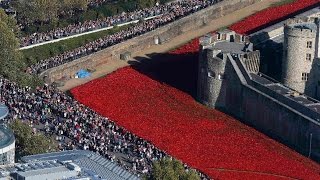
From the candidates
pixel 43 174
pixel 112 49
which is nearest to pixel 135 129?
pixel 112 49

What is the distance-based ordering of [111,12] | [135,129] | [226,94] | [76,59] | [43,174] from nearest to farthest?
[43,174] → [135,129] → [226,94] → [76,59] → [111,12]

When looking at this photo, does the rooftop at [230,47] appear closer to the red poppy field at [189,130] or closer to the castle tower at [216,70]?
the castle tower at [216,70]

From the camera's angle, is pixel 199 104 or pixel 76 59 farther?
pixel 76 59

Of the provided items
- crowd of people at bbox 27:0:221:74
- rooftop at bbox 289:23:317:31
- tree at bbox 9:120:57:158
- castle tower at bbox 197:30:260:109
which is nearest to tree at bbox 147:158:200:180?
tree at bbox 9:120:57:158

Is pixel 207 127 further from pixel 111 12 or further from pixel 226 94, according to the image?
pixel 111 12

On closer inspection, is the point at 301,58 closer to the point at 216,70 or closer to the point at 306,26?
the point at 306,26

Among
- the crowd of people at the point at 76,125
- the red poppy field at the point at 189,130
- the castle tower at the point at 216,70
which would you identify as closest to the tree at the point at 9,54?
the crowd of people at the point at 76,125

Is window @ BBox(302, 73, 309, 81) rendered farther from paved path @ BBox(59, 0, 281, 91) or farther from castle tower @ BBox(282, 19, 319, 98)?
paved path @ BBox(59, 0, 281, 91)
